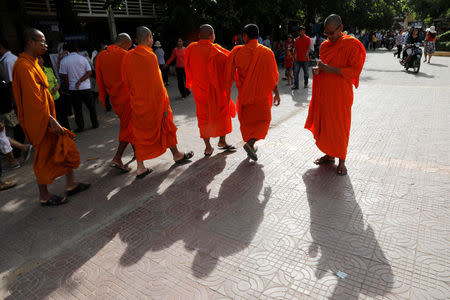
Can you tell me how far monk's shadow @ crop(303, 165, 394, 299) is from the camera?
7.61 feet

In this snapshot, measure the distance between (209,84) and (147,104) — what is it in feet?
3.36

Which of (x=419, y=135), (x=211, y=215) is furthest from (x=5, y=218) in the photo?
(x=419, y=135)

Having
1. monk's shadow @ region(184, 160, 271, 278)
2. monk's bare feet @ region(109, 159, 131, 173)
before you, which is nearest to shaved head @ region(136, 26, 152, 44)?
monk's bare feet @ region(109, 159, 131, 173)

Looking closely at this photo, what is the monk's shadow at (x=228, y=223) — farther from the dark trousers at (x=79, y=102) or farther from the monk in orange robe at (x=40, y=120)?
the dark trousers at (x=79, y=102)

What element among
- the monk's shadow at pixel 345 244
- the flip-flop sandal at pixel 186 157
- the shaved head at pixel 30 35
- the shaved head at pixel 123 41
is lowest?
the monk's shadow at pixel 345 244

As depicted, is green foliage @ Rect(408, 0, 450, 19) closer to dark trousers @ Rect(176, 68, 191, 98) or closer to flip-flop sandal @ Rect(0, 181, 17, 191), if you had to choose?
dark trousers @ Rect(176, 68, 191, 98)

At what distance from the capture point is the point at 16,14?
12.4m

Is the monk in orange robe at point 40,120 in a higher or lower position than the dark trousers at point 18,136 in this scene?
higher

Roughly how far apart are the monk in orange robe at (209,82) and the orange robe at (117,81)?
3.09 feet

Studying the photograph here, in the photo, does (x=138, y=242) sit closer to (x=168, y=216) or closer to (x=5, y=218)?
(x=168, y=216)

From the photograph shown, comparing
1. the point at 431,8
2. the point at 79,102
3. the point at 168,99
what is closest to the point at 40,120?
the point at 168,99

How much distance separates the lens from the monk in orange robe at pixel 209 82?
4590 mm

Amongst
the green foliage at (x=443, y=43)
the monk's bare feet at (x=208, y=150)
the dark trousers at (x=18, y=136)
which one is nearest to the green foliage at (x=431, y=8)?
the green foliage at (x=443, y=43)

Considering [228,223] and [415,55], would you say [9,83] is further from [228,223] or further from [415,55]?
[415,55]
